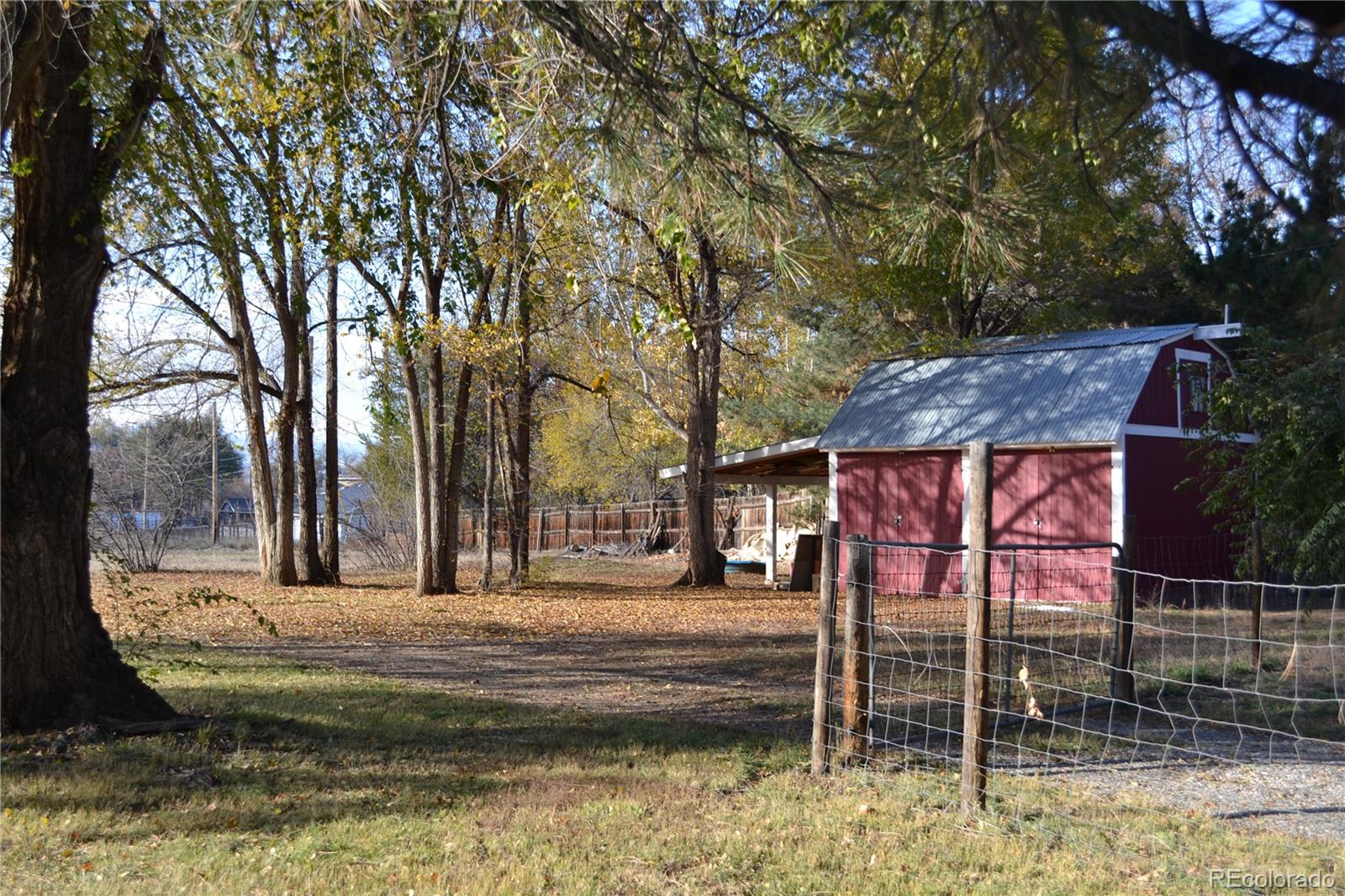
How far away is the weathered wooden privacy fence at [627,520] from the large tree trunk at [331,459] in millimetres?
8230

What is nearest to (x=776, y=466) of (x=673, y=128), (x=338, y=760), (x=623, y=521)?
(x=623, y=521)

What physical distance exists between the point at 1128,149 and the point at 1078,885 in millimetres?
3440

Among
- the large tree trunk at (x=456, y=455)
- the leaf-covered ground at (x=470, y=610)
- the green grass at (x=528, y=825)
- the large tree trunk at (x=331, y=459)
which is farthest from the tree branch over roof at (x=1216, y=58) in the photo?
the large tree trunk at (x=331, y=459)

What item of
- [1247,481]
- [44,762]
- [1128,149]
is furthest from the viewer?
[1247,481]

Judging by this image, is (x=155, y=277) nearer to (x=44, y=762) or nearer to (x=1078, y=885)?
(x=44, y=762)

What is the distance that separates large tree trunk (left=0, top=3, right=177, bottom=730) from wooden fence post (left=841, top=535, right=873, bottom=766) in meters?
4.29

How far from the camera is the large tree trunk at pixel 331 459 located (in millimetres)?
21578

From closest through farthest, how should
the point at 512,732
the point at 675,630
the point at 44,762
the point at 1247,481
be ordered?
the point at 44,762
the point at 512,732
the point at 1247,481
the point at 675,630

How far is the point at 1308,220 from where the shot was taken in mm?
4328

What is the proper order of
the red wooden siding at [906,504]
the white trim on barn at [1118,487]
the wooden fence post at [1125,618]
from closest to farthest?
the wooden fence post at [1125,618] → the white trim on barn at [1118,487] → the red wooden siding at [906,504]

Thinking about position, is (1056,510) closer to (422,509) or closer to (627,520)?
(422,509)

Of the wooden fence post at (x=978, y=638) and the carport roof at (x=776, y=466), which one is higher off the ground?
the carport roof at (x=776, y=466)

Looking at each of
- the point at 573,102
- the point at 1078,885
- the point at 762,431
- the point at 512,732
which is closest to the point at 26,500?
the point at 512,732

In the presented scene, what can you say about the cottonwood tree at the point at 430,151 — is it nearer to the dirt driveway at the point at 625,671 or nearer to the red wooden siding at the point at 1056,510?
the dirt driveway at the point at 625,671
